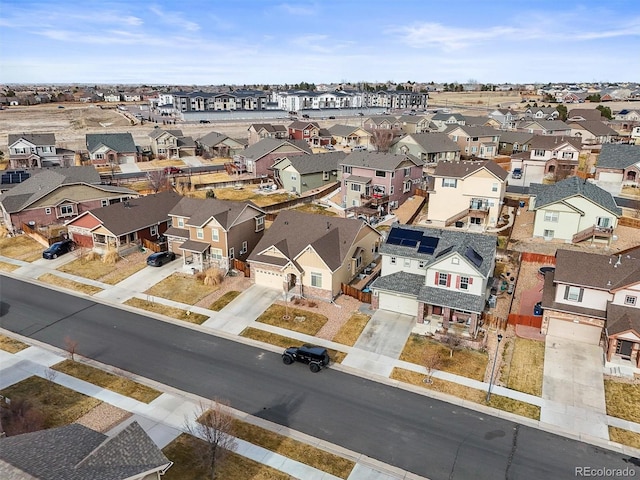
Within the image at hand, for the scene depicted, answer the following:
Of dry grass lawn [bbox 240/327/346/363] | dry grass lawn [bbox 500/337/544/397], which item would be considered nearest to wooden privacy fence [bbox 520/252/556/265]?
dry grass lawn [bbox 500/337/544/397]

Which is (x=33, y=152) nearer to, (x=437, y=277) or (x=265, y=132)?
(x=265, y=132)

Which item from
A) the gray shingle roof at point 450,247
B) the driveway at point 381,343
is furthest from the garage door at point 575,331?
the driveway at point 381,343

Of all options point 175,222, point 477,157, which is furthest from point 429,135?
point 175,222

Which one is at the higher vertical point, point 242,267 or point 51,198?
point 51,198

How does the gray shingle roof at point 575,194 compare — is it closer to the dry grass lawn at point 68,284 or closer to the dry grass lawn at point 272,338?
the dry grass lawn at point 272,338

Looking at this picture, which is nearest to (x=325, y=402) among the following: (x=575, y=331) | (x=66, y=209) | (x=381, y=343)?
(x=381, y=343)

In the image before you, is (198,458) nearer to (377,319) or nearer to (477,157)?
(377,319)

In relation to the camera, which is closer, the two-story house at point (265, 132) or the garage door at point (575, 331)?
the garage door at point (575, 331)
